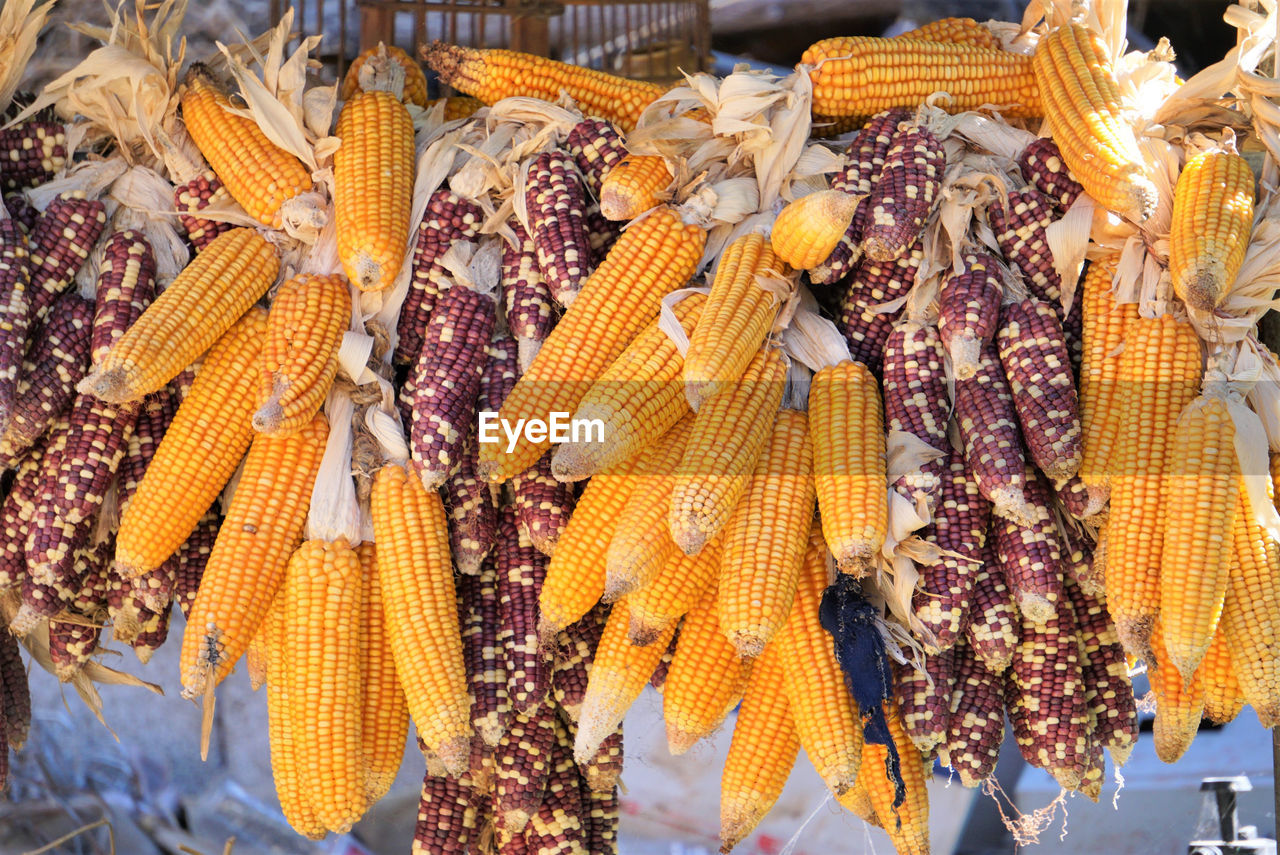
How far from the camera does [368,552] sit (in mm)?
3076

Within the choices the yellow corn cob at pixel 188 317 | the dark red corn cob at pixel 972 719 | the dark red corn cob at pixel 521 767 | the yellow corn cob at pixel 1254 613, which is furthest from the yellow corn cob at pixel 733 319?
the yellow corn cob at pixel 188 317

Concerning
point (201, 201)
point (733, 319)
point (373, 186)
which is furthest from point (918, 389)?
point (201, 201)

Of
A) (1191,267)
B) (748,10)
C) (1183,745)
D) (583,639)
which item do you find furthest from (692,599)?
(748,10)

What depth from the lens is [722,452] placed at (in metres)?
2.63

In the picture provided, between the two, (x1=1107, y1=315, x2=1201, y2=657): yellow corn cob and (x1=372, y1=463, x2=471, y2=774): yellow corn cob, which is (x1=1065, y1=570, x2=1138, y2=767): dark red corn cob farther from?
(x1=372, y1=463, x2=471, y2=774): yellow corn cob

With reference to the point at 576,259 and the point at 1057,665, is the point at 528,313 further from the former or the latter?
the point at 1057,665

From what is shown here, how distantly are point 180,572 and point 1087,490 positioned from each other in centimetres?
276

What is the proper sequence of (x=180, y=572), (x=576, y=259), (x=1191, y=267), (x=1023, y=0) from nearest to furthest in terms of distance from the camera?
1. (x=1191, y=267)
2. (x=576, y=259)
3. (x=180, y=572)
4. (x=1023, y=0)

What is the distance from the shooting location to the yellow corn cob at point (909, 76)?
3.09 meters

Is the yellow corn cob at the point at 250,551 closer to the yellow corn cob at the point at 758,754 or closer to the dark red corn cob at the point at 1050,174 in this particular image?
the yellow corn cob at the point at 758,754

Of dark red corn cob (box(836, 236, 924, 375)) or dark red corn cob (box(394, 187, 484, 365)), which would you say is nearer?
dark red corn cob (box(836, 236, 924, 375))

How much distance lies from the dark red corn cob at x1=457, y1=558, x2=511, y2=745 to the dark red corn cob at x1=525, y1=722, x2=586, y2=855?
1.13ft

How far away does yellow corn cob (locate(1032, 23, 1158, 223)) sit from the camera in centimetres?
272

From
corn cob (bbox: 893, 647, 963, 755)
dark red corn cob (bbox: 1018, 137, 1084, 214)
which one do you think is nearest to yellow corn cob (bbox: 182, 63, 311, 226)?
dark red corn cob (bbox: 1018, 137, 1084, 214)
